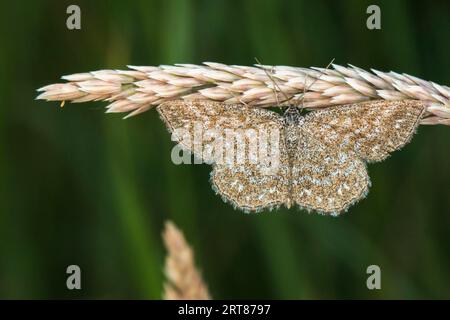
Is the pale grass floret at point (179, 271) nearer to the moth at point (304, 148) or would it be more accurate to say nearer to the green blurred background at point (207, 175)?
the moth at point (304, 148)

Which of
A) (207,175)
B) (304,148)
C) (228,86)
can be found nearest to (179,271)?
(228,86)

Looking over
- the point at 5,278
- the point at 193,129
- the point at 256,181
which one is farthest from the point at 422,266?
the point at 5,278

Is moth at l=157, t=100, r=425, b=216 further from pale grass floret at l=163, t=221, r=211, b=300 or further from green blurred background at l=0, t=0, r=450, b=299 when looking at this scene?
green blurred background at l=0, t=0, r=450, b=299

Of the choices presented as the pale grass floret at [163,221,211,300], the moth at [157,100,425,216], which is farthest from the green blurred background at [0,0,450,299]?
the pale grass floret at [163,221,211,300]

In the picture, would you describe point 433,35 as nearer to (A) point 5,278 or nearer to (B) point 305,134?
(B) point 305,134

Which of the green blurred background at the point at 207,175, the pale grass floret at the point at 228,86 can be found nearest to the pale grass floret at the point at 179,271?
the pale grass floret at the point at 228,86
